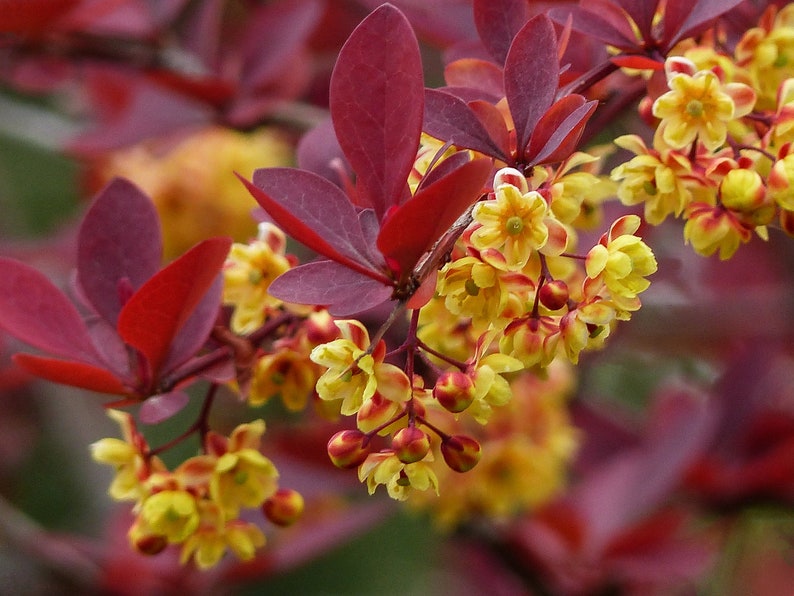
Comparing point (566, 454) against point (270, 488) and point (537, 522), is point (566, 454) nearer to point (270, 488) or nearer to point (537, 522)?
point (537, 522)

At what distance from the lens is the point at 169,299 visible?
664mm

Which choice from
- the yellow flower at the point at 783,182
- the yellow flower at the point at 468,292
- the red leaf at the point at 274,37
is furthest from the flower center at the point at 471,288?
the red leaf at the point at 274,37

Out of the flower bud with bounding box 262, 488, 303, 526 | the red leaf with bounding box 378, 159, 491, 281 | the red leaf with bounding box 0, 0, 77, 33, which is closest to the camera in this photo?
the red leaf with bounding box 378, 159, 491, 281

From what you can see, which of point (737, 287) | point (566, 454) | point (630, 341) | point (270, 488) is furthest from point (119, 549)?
point (737, 287)

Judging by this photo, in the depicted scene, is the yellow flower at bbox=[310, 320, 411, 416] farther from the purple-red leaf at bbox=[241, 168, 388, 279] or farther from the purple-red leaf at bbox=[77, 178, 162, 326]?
the purple-red leaf at bbox=[77, 178, 162, 326]

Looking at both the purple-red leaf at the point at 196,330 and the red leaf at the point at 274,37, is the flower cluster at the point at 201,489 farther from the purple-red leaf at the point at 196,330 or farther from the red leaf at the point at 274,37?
the red leaf at the point at 274,37

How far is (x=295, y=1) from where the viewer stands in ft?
4.17

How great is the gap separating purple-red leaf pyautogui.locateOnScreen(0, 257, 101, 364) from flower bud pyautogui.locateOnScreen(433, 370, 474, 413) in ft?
0.93

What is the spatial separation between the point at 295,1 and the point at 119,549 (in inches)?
35.2

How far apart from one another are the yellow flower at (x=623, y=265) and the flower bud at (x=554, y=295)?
0.07ft

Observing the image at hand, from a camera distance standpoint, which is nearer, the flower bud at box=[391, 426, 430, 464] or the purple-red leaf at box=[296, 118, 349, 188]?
the flower bud at box=[391, 426, 430, 464]

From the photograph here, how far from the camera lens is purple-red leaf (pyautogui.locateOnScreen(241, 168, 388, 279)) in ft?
2.01

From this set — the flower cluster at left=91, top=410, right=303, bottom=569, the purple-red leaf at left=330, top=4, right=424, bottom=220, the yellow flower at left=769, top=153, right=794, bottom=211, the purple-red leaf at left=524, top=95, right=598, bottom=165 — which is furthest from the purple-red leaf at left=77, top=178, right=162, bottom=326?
the yellow flower at left=769, top=153, right=794, bottom=211

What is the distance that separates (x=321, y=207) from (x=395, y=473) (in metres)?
0.18
